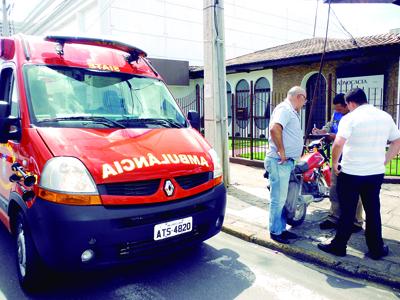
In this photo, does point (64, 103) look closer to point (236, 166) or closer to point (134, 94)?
point (134, 94)

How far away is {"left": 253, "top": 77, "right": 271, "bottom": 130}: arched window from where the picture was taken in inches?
614

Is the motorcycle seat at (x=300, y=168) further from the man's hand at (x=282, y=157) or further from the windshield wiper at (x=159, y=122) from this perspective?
the windshield wiper at (x=159, y=122)

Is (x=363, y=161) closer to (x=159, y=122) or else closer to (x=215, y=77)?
(x=159, y=122)

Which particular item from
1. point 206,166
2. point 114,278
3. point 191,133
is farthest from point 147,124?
point 114,278

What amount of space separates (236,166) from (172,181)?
21.3 ft

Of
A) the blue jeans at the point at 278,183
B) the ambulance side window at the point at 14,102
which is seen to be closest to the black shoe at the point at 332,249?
the blue jeans at the point at 278,183

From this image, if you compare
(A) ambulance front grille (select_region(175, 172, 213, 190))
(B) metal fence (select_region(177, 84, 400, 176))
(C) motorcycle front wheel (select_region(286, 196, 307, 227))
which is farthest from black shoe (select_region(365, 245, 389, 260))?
(B) metal fence (select_region(177, 84, 400, 176))

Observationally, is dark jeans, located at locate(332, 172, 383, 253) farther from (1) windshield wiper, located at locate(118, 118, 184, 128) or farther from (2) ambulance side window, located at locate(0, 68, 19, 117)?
(2) ambulance side window, located at locate(0, 68, 19, 117)

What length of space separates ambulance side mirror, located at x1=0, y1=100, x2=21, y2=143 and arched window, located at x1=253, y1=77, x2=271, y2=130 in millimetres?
12790

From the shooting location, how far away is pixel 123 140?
3195 millimetres

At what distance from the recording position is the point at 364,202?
148 inches

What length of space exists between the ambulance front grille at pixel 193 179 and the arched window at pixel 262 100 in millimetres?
12162

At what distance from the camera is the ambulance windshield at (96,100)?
132 inches

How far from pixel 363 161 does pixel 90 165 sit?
2.66 metres
